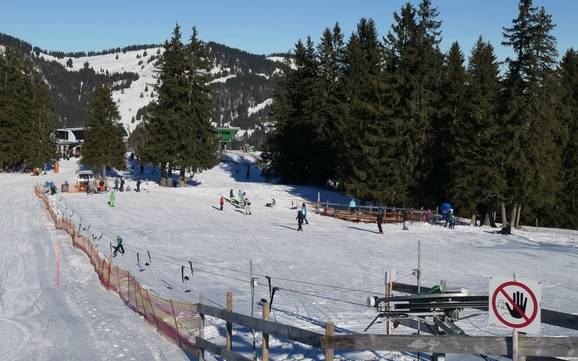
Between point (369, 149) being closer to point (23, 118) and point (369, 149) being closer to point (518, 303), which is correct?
point (518, 303)

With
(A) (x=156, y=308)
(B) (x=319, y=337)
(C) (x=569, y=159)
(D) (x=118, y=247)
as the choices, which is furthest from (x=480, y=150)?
(B) (x=319, y=337)

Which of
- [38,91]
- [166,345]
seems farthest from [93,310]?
[38,91]

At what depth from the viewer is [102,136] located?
6825cm

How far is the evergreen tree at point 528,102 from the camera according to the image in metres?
39.8

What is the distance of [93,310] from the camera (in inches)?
595

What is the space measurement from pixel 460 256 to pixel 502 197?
17900 millimetres

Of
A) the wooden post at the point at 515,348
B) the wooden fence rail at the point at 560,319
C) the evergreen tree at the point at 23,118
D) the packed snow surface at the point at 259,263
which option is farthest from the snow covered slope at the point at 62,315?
the evergreen tree at the point at 23,118

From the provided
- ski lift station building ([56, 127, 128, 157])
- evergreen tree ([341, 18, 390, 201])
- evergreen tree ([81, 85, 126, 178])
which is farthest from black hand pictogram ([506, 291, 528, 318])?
ski lift station building ([56, 127, 128, 157])

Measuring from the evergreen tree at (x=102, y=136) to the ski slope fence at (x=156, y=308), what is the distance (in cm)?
4840

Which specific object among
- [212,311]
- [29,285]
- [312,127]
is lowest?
[29,285]

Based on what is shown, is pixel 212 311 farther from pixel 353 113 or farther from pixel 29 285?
pixel 353 113

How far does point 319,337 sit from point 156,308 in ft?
24.2

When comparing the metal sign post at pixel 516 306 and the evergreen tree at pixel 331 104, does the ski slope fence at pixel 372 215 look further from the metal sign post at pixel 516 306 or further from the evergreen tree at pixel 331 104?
the metal sign post at pixel 516 306

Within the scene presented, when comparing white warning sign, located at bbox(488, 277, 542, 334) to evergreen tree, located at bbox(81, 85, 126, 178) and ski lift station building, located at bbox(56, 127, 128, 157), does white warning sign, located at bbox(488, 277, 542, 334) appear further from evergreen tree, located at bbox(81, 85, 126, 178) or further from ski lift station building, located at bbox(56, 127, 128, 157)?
ski lift station building, located at bbox(56, 127, 128, 157)
